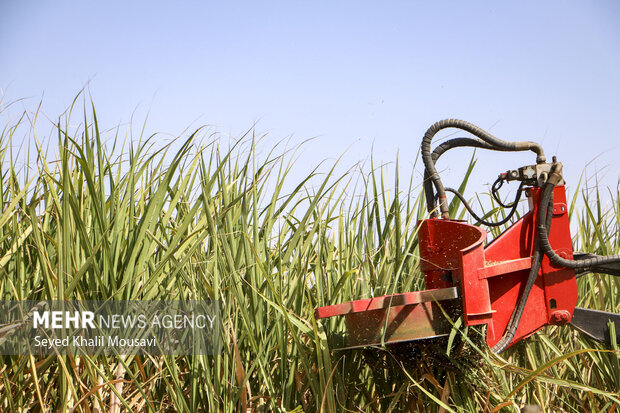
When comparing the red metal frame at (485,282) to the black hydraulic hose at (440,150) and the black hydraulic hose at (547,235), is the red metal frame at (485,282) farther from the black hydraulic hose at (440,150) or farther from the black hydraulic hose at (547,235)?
the black hydraulic hose at (440,150)

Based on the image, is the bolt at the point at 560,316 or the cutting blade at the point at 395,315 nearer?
the cutting blade at the point at 395,315

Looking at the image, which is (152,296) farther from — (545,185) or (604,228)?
(604,228)

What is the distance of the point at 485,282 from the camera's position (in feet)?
6.53

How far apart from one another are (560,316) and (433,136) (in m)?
0.83

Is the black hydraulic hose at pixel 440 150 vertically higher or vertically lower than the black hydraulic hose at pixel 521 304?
higher

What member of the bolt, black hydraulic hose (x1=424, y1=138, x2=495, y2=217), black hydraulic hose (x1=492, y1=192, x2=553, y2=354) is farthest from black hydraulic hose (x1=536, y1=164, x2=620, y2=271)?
black hydraulic hose (x1=424, y1=138, x2=495, y2=217)

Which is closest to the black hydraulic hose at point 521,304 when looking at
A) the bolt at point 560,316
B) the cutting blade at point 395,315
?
the bolt at point 560,316

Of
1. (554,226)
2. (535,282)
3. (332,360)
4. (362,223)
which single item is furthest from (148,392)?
(554,226)

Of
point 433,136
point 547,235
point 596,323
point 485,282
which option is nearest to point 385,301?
point 485,282

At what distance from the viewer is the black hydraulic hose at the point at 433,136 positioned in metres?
2.35

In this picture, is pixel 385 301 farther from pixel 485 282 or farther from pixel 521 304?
pixel 521 304

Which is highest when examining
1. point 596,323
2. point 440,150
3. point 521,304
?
point 440,150

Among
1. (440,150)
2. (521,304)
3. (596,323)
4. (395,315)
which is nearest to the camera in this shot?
(395,315)

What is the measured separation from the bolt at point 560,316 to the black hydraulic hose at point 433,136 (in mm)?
531
